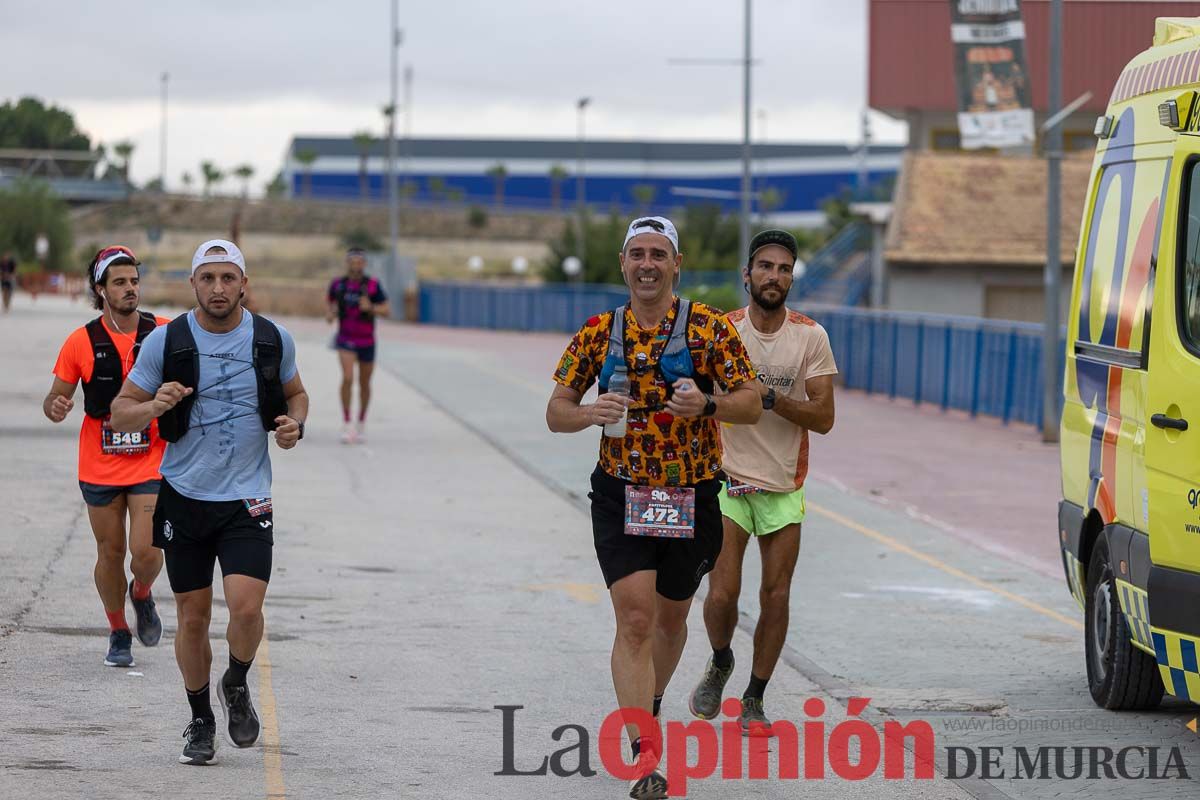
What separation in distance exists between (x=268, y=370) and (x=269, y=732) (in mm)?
1529

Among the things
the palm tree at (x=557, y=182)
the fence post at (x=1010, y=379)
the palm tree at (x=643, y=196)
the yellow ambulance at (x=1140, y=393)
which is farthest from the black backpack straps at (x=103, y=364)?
the palm tree at (x=557, y=182)

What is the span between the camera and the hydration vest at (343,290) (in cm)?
2003

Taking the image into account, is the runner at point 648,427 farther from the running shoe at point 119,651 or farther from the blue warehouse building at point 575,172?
the blue warehouse building at point 575,172

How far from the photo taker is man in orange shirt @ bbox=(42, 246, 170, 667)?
8469mm

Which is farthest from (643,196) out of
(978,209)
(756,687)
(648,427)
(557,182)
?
(648,427)

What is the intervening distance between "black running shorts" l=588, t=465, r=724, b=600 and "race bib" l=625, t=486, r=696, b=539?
0.26 feet

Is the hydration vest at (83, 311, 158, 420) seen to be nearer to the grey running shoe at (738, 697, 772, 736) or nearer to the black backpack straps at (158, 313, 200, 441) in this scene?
the black backpack straps at (158, 313, 200, 441)

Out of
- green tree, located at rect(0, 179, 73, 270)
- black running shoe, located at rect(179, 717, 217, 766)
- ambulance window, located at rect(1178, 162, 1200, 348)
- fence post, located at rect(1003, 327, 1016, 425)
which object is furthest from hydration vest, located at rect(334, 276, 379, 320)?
green tree, located at rect(0, 179, 73, 270)

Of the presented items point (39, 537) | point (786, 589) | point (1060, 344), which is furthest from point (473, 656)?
point (1060, 344)

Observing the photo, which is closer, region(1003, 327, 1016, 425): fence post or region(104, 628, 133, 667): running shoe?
region(104, 628, 133, 667): running shoe

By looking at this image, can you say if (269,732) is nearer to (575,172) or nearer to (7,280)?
(7,280)

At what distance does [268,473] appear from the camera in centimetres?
707

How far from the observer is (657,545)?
668cm

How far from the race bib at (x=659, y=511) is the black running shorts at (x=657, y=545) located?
79 mm
